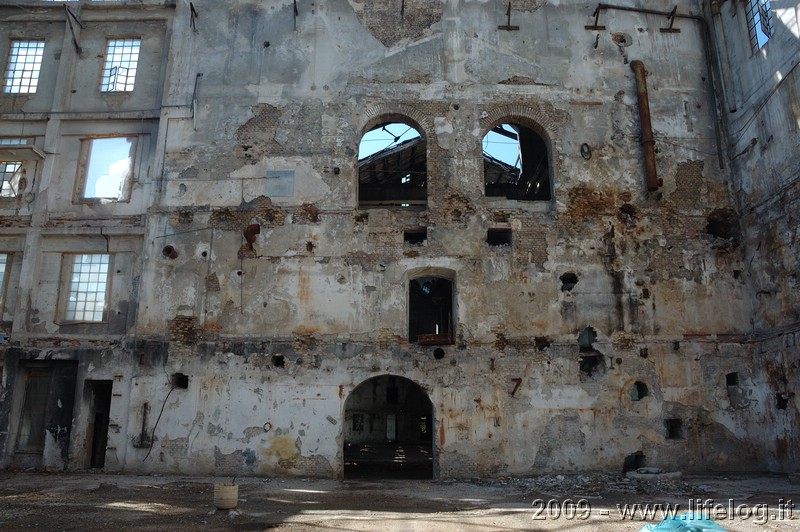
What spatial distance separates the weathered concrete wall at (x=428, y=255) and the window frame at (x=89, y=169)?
0.29 m

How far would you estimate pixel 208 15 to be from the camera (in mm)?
16156

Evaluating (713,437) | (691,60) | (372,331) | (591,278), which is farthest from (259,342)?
(691,60)

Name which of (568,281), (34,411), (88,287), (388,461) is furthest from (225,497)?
(388,461)

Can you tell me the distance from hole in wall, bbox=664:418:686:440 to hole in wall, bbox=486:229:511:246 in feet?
17.4

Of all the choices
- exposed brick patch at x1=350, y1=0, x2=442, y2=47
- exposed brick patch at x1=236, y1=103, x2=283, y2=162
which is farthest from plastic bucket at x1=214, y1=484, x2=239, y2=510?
exposed brick patch at x1=350, y1=0, x2=442, y2=47

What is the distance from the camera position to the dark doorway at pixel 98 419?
1389cm

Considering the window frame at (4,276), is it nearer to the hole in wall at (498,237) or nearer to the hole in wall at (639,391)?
the hole in wall at (498,237)

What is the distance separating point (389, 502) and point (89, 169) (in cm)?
1142

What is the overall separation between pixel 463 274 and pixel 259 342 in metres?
4.85

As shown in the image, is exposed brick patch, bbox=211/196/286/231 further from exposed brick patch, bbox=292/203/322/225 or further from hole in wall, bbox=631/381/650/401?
hole in wall, bbox=631/381/650/401

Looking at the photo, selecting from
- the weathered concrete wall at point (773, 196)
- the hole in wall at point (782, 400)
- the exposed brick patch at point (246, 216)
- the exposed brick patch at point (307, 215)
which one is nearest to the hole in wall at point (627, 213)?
the weathered concrete wall at point (773, 196)

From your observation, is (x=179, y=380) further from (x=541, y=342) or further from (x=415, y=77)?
(x=415, y=77)

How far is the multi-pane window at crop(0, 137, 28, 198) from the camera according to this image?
50.6 ft

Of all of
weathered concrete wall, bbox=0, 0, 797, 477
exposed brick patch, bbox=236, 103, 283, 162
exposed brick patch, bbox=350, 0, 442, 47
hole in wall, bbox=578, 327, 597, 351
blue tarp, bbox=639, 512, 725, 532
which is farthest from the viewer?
exposed brick patch, bbox=350, 0, 442, 47
